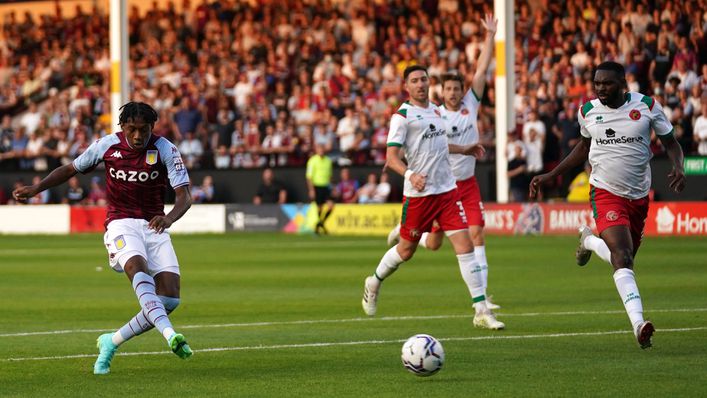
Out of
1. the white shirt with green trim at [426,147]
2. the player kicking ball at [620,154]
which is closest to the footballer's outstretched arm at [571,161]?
the player kicking ball at [620,154]

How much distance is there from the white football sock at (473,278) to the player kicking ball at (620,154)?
1.81 meters

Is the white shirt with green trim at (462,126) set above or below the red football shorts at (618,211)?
above

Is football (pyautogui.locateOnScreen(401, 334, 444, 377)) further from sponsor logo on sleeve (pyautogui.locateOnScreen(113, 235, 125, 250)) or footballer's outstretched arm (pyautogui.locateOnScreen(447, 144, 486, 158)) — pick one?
footballer's outstretched arm (pyautogui.locateOnScreen(447, 144, 486, 158))

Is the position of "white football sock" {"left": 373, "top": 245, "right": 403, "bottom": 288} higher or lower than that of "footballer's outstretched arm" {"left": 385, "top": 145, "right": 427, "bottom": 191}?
lower

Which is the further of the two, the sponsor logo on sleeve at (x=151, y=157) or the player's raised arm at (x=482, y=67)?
the player's raised arm at (x=482, y=67)

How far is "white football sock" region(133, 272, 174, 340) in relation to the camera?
31.1 feet

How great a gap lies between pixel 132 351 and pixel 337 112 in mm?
24279

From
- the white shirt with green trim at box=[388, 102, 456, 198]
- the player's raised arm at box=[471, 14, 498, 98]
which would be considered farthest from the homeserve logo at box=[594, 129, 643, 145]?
the player's raised arm at box=[471, 14, 498, 98]

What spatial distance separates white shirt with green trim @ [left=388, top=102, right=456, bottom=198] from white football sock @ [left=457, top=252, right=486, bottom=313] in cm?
75

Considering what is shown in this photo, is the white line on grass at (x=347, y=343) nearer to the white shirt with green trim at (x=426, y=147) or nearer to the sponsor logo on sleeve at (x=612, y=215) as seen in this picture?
the sponsor logo on sleeve at (x=612, y=215)

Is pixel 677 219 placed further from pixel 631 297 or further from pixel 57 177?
pixel 57 177

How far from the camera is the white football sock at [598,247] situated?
1156 cm

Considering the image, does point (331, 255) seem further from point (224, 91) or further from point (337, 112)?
point (224, 91)

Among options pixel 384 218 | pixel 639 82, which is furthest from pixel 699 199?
pixel 384 218
